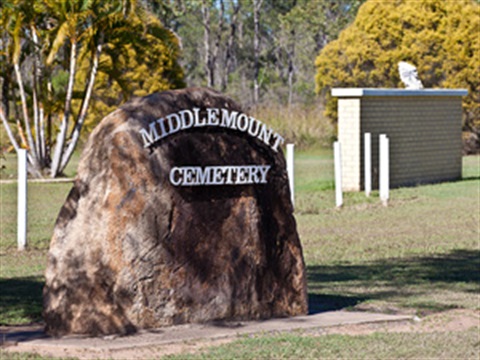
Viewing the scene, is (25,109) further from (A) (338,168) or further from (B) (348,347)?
(B) (348,347)

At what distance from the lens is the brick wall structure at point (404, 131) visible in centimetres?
2642

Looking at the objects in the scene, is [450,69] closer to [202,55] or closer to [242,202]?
[202,55]

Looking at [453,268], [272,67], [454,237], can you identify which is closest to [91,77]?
[454,237]

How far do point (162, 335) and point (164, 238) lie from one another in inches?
31.7

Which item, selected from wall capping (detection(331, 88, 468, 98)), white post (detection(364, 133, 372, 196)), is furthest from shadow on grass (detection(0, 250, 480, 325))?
wall capping (detection(331, 88, 468, 98))

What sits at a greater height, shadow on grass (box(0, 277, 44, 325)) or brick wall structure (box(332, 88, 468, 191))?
brick wall structure (box(332, 88, 468, 191))

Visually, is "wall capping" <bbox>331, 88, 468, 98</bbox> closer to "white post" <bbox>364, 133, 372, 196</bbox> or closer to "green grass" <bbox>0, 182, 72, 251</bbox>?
"white post" <bbox>364, 133, 372, 196</bbox>

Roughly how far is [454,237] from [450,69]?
25.3m

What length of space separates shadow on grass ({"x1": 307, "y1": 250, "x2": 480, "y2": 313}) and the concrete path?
73cm

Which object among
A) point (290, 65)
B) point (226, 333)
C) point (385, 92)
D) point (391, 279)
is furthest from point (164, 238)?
point (290, 65)

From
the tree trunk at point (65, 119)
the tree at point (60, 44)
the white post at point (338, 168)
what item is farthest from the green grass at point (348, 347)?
the tree trunk at point (65, 119)

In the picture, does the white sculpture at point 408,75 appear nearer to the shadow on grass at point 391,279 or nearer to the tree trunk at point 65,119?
the tree trunk at point 65,119

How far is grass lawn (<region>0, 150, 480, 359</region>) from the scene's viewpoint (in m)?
9.09

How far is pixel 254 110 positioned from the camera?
1761 inches
